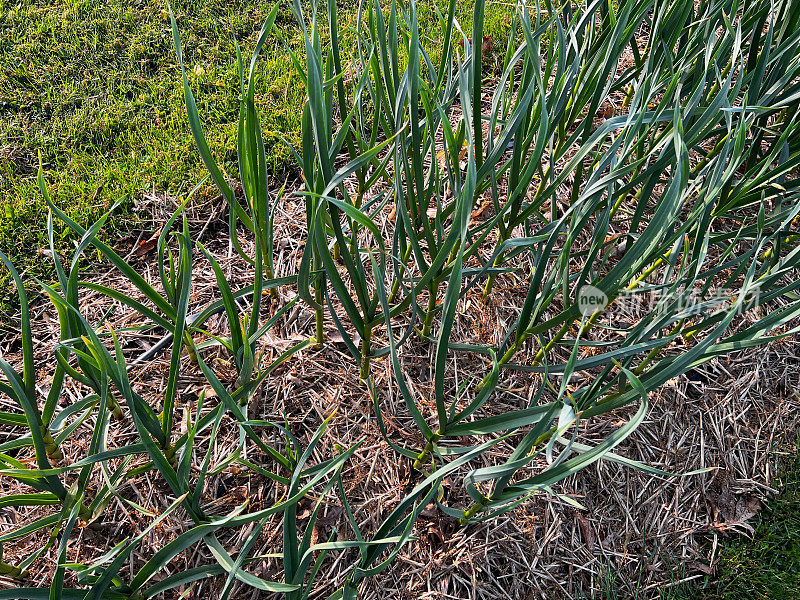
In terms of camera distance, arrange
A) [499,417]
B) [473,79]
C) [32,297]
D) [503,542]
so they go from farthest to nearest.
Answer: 1. [32,297]
2. [503,542]
3. [473,79]
4. [499,417]

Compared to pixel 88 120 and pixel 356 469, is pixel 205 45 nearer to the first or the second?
pixel 88 120

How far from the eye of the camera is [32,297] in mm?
1772

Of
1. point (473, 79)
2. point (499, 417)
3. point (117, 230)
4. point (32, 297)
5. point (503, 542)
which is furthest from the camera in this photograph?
point (117, 230)

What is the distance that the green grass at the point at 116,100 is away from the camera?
2004mm

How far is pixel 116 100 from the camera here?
2289 millimetres

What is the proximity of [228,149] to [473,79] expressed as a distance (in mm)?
1065

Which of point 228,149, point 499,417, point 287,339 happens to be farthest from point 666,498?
point 228,149

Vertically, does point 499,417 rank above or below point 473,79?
below

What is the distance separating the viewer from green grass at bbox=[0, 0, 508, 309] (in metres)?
2.00

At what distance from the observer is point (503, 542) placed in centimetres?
148

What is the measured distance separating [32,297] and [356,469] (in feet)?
3.46

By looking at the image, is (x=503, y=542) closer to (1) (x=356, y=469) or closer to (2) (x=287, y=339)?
(1) (x=356, y=469)

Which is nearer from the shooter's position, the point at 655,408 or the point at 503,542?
the point at 503,542

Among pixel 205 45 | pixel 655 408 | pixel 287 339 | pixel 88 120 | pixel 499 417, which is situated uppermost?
pixel 205 45
